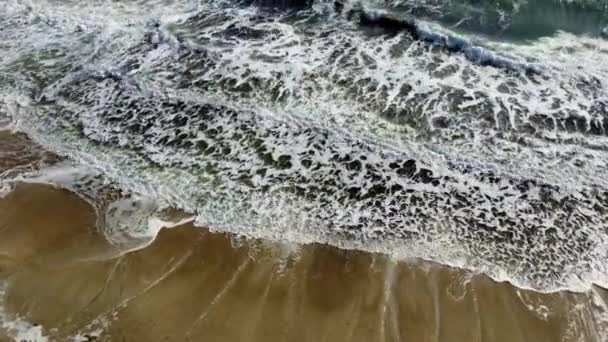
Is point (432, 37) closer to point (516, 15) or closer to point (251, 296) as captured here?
point (516, 15)

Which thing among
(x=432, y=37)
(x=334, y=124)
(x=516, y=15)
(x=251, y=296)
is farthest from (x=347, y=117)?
(x=516, y=15)

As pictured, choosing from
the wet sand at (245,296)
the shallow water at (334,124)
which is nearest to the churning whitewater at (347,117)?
the shallow water at (334,124)

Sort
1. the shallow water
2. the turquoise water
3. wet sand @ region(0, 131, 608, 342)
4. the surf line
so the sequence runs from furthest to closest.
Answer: the turquoise water
the surf line
the shallow water
wet sand @ region(0, 131, 608, 342)

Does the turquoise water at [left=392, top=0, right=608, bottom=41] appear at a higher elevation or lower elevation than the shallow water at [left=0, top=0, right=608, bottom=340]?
higher

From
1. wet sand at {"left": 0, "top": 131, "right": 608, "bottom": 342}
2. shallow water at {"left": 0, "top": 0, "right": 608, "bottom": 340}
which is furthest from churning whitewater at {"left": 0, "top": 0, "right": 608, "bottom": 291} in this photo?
wet sand at {"left": 0, "top": 131, "right": 608, "bottom": 342}

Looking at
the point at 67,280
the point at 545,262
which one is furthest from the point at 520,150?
the point at 67,280

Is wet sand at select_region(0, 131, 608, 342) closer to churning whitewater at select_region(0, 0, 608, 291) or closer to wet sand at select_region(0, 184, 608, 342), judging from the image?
wet sand at select_region(0, 184, 608, 342)

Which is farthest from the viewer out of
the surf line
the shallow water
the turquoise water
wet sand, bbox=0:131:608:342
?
the turquoise water

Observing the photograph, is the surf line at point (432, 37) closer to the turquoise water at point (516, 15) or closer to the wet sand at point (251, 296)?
the turquoise water at point (516, 15)
